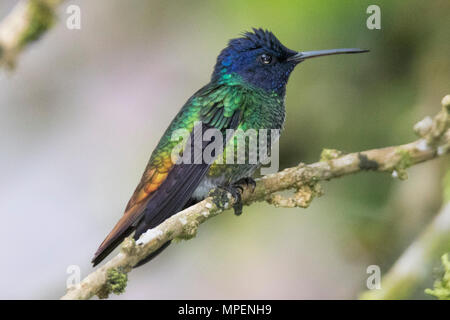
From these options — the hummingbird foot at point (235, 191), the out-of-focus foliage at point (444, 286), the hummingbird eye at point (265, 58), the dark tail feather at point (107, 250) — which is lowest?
the out-of-focus foliage at point (444, 286)

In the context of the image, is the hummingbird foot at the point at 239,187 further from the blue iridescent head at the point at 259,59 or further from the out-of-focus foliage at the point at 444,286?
the out-of-focus foliage at the point at 444,286

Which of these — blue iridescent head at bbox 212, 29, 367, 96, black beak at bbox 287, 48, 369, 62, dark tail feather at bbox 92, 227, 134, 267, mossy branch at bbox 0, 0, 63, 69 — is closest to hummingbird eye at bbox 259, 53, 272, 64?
blue iridescent head at bbox 212, 29, 367, 96

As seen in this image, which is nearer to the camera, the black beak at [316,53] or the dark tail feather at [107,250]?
the dark tail feather at [107,250]

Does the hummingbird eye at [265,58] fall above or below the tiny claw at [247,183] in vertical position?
above

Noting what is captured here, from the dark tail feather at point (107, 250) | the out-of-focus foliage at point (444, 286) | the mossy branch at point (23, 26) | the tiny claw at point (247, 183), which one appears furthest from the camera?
the tiny claw at point (247, 183)

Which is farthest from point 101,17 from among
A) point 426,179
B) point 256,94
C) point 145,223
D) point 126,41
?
point 426,179

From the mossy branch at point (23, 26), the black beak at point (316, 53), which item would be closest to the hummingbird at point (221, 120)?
the black beak at point (316, 53)

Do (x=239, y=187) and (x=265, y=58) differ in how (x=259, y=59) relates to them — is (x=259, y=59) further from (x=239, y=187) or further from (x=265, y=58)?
(x=239, y=187)

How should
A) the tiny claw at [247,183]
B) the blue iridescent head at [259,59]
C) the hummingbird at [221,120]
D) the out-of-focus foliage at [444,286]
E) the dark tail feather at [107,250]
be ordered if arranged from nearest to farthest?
the out-of-focus foliage at [444,286], the dark tail feather at [107,250], the hummingbird at [221,120], the tiny claw at [247,183], the blue iridescent head at [259,59]
